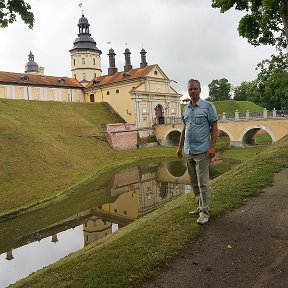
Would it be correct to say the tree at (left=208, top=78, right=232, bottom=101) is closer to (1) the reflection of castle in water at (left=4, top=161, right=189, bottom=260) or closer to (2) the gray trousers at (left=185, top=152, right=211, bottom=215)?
(1) the reflection of castle in water at (left=4, top=161, right=189, bottom=260)

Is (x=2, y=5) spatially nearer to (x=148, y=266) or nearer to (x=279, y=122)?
(x=148, y=266)

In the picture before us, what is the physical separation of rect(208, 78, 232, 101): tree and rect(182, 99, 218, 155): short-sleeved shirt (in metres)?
74.9

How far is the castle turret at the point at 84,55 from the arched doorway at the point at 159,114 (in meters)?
15.1

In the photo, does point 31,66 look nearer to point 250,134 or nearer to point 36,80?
point 36,80

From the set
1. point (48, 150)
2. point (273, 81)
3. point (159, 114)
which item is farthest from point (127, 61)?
point (273, 81)

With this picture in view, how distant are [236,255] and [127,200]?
1459 cm

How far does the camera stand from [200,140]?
5797 millimetres

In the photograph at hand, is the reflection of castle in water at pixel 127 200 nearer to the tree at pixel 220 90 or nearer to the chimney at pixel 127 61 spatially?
the chimney at pixel 127 61

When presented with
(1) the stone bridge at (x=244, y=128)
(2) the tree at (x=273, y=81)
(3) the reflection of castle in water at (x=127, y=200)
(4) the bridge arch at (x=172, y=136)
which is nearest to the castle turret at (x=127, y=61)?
(1) the stone bridge at (x=244, y=128)

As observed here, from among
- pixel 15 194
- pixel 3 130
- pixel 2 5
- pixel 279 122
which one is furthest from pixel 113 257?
pixel 279 122

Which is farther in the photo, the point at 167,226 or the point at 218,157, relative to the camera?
the point at 218,157

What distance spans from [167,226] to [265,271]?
2208 mm

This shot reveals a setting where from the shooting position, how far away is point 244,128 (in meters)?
35.6

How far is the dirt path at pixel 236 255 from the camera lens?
4.01 m
